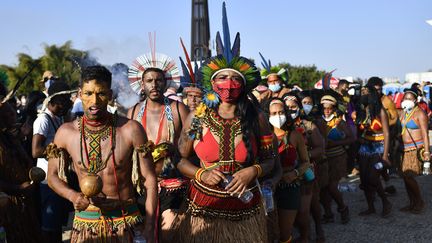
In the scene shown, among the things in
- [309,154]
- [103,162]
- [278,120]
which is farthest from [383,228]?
[103,162]

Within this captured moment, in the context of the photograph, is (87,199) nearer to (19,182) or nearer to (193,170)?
(193,170)

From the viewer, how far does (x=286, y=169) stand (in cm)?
522

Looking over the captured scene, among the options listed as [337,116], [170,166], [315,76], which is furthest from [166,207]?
[315,76]

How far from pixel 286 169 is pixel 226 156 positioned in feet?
5.00

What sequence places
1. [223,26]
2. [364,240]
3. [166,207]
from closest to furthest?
[223,26], [166,207], [364,240]

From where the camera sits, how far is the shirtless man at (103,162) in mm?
Answer: 3322

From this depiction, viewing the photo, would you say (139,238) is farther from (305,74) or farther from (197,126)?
(305,74)

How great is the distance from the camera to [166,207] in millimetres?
4629

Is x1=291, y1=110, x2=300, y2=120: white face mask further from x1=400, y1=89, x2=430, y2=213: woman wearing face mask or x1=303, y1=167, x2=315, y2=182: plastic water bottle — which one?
x1=400, y1=89, x2=430, y2=213: woman wearing face mask

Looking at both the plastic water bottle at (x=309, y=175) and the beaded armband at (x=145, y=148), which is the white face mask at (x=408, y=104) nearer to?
the plastic water bottle at (x=309, y=175)

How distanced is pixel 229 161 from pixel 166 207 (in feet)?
3.53

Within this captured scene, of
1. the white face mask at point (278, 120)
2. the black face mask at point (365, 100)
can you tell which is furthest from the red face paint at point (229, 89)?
the black face mask at point (365, 100)

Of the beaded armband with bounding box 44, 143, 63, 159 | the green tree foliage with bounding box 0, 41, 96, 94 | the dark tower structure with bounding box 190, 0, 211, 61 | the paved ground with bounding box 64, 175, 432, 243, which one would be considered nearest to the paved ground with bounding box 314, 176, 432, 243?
the paved ground with bounding box 64, 175, 432, 243

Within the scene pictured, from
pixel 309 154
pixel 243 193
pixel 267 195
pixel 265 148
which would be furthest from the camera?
pixel 309 154
